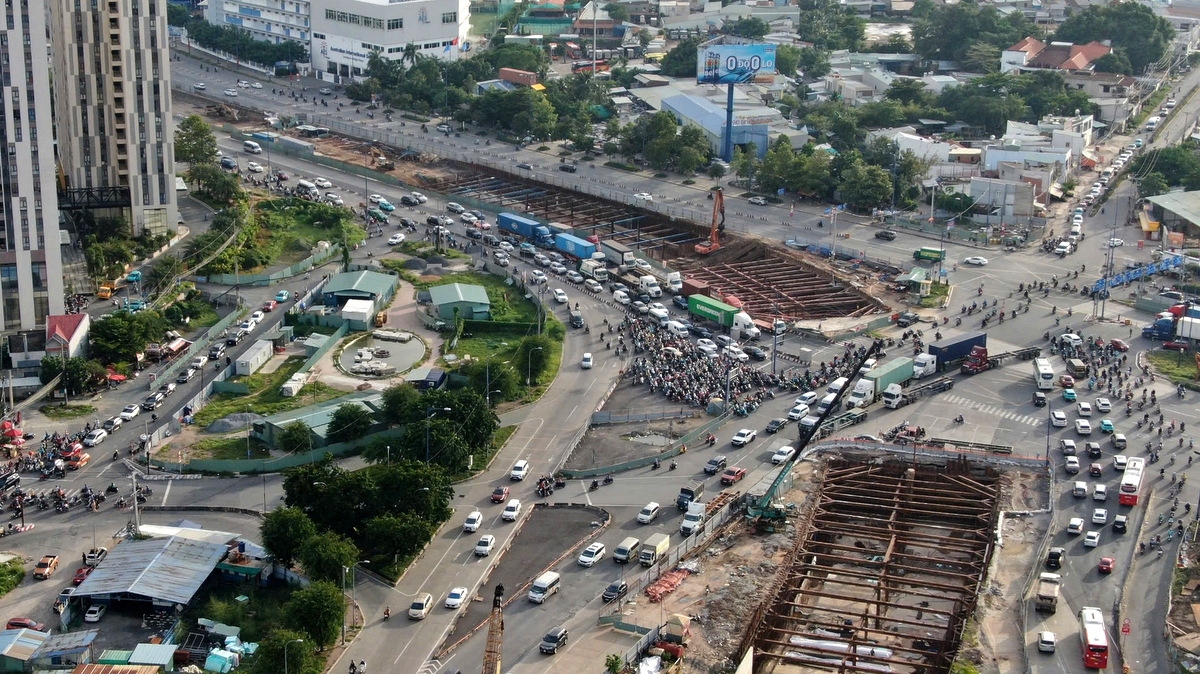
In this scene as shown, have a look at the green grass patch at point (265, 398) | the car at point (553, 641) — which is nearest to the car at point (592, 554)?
the car at point (553, 641)

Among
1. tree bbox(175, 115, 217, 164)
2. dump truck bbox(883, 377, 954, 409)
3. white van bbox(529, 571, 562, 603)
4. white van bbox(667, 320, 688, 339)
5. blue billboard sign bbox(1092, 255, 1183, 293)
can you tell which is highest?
tree bbox(175, 115, 217, 164)

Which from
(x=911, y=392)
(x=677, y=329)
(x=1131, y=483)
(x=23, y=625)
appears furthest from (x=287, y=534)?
(x=1131, y=483)

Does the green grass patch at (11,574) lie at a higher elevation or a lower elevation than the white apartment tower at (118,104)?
lower

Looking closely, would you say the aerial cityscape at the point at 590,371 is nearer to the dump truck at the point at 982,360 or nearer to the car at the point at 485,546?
the dump truck at the point at 982,360

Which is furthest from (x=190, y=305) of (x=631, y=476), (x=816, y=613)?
(x=816, y=613)

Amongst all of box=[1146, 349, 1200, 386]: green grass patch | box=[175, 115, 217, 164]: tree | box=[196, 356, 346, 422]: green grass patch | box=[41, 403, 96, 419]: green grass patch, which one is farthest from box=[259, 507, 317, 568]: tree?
box=[175, 115, 217, 164]: tree

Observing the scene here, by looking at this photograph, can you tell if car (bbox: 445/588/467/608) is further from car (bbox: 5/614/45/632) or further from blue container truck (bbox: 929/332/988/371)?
blue container truck (bbox: 929/332/988/371)

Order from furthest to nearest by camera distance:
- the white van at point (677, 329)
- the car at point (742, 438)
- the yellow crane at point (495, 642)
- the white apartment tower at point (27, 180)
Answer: the white van at point (677, 329) → the white apartment tower at point (27, 180) → the car at point (742, 438) → the yellow crane at point (495, 642)
